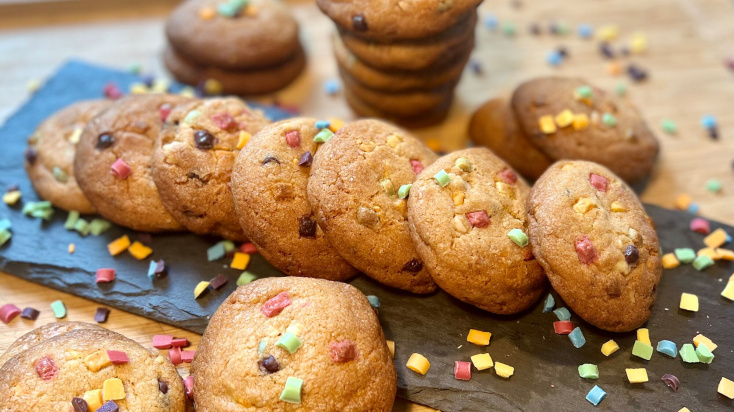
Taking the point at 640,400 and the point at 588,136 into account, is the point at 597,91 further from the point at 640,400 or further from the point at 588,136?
the point at 640,400

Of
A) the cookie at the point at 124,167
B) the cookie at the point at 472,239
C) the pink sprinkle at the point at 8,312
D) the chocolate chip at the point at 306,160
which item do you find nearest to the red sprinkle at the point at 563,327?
the cookie at the point at 472,239

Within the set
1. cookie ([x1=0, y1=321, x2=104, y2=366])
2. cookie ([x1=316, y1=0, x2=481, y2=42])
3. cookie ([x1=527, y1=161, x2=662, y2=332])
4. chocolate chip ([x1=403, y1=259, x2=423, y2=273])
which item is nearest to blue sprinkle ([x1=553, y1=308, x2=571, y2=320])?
cookie ([x1=527, y1=161, x2=662, y2=332])

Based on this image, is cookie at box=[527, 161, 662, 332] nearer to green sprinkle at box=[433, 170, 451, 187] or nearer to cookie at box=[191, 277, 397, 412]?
green sprinkle at box=[433, 170, 451, 187]

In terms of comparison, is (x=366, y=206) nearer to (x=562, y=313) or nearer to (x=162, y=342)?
(x=562, y=313)

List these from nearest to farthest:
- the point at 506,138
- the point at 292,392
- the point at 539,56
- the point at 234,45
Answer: the point at 292,392 → the point at 506,138 → the point at 234,45 → the point at 539,56

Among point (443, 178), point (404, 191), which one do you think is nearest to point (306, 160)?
point (404, 191)
